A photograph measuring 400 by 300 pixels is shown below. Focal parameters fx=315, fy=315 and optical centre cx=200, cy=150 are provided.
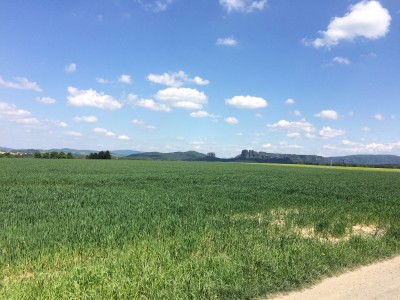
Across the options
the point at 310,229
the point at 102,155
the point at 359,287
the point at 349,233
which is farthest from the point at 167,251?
the point at 102,155

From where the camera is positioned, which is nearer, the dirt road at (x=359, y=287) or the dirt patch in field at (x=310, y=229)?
the dirt road at (x=359, y=287)

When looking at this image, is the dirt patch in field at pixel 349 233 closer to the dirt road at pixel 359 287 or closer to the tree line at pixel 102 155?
the dirt road at pixel 359 287

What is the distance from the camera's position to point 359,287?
6.72m

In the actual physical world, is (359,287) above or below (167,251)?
below

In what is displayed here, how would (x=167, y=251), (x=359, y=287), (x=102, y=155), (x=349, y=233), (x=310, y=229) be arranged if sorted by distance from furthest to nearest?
1. (x=102, y=155)
2. (x=310, y=229)
3. (x=349, y=233)
4. (x=167, y=251)
5. (x=359, y=287)

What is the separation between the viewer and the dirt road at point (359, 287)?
622 cm

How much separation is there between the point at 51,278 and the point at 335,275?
6347 mm

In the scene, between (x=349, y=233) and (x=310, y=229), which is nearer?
(x=349, y=233)

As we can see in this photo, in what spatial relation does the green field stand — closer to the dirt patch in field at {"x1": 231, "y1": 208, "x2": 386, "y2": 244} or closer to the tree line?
the dirt patch in field at {"x1": 231, "y1": 208, "x2": 386, "y2": 244}

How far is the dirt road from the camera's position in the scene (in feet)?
20.4

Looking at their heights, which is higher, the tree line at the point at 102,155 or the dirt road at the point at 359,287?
the tree line at the point at 102,155

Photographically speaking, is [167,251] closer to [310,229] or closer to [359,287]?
Result: [359,287]

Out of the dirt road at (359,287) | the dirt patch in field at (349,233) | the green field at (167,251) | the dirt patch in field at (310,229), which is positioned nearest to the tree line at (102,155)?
the green field at (167,251)

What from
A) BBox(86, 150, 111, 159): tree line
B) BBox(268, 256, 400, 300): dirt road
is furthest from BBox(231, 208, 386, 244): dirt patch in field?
BBox(86, 150, 111, 159): tree line
